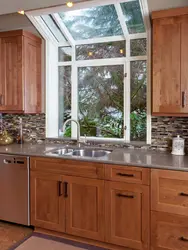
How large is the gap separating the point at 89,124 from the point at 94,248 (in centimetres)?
154

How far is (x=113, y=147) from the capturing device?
9.79 ft

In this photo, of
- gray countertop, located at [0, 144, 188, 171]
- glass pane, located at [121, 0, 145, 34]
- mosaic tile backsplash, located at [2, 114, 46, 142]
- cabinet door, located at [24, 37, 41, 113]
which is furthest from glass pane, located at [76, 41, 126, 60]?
gray countertop, located at [0, 144, 188, 171]

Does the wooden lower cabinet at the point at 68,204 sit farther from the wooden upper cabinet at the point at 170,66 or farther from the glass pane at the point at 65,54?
the glass pane at the point at 65,54

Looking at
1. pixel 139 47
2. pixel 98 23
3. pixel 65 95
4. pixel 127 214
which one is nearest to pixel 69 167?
pixel 127 214

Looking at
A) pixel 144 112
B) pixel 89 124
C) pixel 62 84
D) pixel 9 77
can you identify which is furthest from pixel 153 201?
pixel 9 77

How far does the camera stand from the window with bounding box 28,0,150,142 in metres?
2.90

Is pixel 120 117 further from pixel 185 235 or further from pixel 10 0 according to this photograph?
pixel 10 0

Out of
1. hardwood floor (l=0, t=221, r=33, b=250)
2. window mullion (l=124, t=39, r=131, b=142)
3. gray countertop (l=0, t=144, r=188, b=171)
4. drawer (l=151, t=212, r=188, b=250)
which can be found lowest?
hardwood floor (l=0, t=221, r=33, b=250)

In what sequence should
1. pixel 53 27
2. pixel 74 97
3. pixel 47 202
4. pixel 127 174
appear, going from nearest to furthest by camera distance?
1. pixel 127 174
2. pixel 47 202
3. pixel 53 27
4. pixel 74 97

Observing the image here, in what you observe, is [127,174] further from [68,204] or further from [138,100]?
[138,100]

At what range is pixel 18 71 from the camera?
304 centimetres

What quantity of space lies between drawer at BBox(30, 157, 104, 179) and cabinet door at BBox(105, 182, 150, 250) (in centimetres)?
17

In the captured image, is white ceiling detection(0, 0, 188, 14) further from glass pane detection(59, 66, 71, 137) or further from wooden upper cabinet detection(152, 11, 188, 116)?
glass pane detection(59, 66, 71, 137)

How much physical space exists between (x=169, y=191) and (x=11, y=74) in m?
2.35
